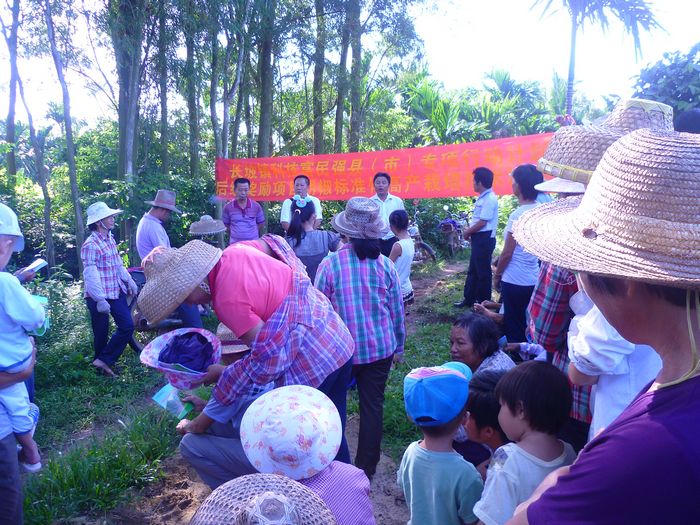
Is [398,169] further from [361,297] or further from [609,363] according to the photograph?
[609,363]

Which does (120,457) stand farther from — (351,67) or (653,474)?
(351,67)

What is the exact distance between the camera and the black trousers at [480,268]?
18.4 feet

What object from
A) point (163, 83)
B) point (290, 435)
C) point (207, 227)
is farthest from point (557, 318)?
point (163, 83)

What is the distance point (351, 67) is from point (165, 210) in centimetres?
818

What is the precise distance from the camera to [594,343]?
1.65 meters

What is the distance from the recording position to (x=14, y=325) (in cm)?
216

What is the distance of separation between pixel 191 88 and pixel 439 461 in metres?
9.39

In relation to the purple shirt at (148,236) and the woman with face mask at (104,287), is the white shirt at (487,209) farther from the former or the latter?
the woman with face mask at (104,287)

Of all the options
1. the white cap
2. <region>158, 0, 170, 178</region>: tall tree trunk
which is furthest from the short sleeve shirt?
<region>158, 0, 170, 178</region>: tall tree trunk

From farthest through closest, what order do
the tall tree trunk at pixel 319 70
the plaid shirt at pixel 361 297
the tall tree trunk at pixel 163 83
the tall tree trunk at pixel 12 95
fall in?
the tall tree trunk at pixel 319 70
the tall tree trunk at pixel 163 83
the tall tree trunk at pixel 12 95
the plaid shirt at pixel 361 297

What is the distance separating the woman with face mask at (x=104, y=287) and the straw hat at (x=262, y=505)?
3874 millimetres

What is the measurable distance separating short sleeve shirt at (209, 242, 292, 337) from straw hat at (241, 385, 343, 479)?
16.5 inches

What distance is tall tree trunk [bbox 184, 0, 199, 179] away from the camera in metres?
8.18

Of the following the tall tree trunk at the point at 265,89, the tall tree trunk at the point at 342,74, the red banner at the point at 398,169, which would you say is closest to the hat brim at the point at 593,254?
the red banner at the point at 398,169
